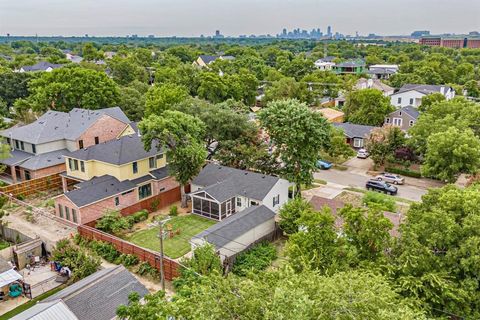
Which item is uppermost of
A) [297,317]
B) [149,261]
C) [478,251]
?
[297,317]

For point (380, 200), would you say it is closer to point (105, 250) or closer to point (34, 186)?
point (105, 250)

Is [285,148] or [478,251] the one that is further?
[285,148]

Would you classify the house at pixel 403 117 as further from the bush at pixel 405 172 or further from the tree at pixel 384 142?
the bush at pixel 405 172

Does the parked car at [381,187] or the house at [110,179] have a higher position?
the house at [110,179]

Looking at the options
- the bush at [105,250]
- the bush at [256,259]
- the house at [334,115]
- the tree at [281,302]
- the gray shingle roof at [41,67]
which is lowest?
the bush at [256,259]

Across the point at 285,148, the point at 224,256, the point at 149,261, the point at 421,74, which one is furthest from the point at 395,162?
the point at 421,74

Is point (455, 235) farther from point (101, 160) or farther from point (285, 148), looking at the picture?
point (101, 160)

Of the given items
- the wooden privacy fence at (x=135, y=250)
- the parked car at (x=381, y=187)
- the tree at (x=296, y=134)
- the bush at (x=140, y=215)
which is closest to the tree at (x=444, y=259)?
the wooden privacy fence at (x=135, y=250)

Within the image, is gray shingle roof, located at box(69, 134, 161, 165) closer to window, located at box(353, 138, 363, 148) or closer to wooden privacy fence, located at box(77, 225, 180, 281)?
wooden privacy fence, located at box(77, 225, 180, 281)
